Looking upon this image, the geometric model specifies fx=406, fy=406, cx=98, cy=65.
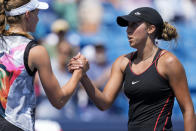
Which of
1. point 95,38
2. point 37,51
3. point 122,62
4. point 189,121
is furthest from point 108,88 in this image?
point 95,38

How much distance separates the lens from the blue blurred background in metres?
6.92


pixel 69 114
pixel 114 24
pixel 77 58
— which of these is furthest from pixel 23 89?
pixel 114 24

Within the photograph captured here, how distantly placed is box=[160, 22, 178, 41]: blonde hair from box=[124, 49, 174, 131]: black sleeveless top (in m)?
0.23

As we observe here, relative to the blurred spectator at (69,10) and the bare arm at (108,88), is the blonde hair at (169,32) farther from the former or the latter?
the blurred spectator at (69,10)

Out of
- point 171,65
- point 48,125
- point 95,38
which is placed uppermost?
point 171,65

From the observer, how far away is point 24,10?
114 inches

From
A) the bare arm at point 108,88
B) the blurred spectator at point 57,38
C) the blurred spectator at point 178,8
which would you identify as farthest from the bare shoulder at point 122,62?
the blurred spectator at point 178,8

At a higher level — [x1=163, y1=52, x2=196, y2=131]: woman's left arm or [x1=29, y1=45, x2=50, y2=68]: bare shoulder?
[x1=29, y1=45, x2=50, y2=68]: bare shoulder

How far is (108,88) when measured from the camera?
11.6 ft

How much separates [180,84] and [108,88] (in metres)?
0.67

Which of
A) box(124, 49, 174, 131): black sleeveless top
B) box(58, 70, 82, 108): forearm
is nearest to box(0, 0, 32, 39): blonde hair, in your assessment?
box(58, 70, 82, 108): forearm

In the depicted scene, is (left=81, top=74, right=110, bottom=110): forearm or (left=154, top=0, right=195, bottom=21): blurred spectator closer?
(left=81, top=74, right=110, bottom=110): forearm

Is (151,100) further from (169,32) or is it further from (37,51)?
(37,51)

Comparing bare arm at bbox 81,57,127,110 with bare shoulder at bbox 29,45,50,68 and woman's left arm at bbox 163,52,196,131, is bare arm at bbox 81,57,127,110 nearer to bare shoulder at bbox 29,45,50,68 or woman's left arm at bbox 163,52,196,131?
woman's left arm at bbox 163,52,196,131
